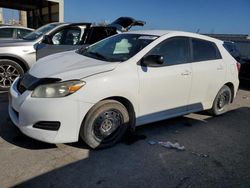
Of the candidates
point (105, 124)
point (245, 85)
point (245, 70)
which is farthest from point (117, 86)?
point (245, 85)

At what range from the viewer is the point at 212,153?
3965 mm

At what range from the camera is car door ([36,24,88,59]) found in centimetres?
669

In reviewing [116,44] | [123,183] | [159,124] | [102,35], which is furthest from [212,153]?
[102,35]

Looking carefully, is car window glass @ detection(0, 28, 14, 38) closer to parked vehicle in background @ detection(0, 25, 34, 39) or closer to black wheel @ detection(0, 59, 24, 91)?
parked vehicle in background @ detection(0, 25, 34, 39)

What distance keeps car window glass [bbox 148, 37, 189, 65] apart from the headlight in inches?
53.4

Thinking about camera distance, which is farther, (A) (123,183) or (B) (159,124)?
(B) (159,124)

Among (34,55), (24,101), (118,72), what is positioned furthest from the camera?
(34,55)

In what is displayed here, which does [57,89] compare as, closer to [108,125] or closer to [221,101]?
[108,125]

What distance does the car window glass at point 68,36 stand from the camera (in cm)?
704

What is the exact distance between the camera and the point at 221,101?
560 centimetres

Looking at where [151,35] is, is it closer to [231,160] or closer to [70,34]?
[231,160]

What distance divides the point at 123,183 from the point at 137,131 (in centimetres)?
158

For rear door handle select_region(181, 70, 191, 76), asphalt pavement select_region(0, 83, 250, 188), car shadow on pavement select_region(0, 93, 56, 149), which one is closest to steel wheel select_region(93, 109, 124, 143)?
asphalt pavement select_region(0, 83, 250, 188)

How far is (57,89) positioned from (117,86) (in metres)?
0.79
